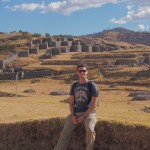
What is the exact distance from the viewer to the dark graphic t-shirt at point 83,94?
13.1 meters

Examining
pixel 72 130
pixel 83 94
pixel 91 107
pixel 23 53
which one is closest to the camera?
pixel 91 107

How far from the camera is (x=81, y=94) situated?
13258 millimetres

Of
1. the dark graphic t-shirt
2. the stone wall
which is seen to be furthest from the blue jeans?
the stone wall

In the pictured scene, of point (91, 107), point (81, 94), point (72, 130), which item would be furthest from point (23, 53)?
point (91, 107)

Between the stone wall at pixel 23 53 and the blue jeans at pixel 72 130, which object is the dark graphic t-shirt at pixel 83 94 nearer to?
the blue jeans at pixel 72 130

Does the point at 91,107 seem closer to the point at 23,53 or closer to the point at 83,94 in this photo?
the point at 83,94

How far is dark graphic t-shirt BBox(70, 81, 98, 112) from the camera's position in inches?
517

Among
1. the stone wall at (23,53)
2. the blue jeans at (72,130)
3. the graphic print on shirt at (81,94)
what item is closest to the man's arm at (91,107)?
the blue jeans at (72,130)

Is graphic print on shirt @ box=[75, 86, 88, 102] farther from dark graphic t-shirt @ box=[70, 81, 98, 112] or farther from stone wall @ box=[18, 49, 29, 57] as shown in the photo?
stone wall @ box=[18, 49, 29, 57]

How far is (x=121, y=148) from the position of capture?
1398 cm

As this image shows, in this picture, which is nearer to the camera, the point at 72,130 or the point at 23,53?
the point at 72,130

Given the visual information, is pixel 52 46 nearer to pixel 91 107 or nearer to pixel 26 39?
pixel 26 39

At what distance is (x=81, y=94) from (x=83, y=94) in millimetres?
61

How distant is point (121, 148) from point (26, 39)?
120 meters
